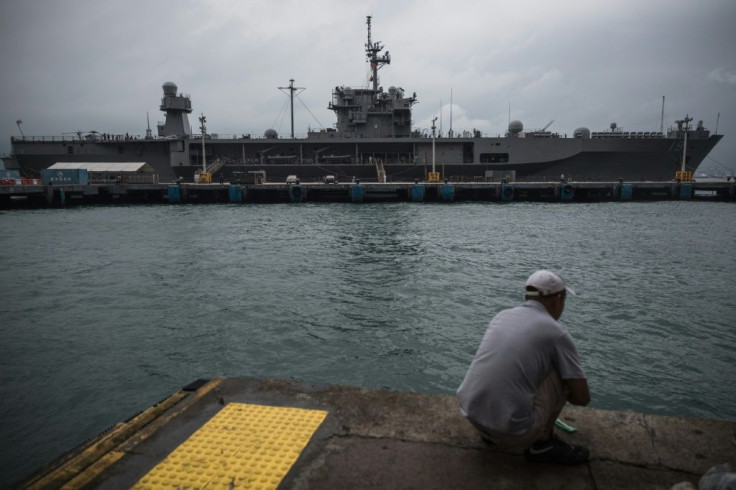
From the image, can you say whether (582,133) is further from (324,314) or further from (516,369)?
(516,369)

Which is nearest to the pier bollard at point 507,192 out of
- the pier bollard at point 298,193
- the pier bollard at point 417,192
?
the pier bollard at point 417,192

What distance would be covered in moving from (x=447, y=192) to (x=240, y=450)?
41.8 meters

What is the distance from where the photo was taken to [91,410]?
6.75 m

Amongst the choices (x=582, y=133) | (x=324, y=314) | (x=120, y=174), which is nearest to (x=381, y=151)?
(x=582, y=133)

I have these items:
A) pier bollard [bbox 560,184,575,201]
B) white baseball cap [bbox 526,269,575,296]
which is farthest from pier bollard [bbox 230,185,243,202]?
white baseball cap [bbox 526,269,575,296]

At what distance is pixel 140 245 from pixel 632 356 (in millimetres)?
20434

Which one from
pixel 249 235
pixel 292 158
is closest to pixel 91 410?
pixel 249 235

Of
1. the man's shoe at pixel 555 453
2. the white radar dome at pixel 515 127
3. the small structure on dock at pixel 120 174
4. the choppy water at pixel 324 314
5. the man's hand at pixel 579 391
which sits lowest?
the choppy water at pixel 324 314

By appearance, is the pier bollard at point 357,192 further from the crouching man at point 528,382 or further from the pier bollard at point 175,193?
the crouching man at point 528,382

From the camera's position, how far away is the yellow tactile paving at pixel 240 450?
3.25m

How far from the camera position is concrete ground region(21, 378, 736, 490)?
3.20m

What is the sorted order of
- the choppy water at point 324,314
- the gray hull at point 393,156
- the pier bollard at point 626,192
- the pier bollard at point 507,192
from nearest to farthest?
1. the choppy water at point 324,314
2. the pier bollard at point 507,192
3. the pier bollard at point 626,192
4. the gray hull at point 393,156

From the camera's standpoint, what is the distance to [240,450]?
361 centimetres

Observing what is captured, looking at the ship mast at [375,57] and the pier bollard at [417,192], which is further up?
the ship mast at [375,57]
